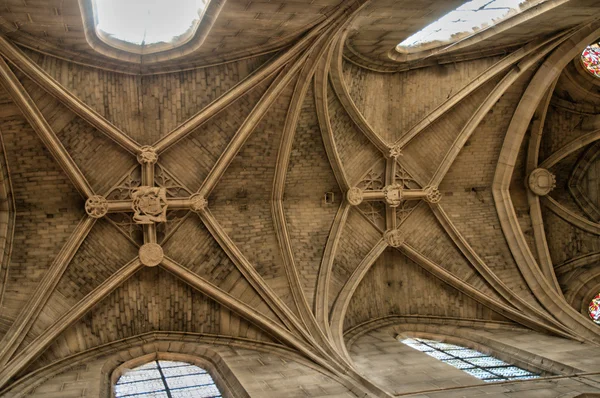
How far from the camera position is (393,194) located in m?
14.7

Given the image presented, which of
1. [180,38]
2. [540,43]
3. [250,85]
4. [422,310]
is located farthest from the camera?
[422,310]

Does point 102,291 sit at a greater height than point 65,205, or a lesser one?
lesser

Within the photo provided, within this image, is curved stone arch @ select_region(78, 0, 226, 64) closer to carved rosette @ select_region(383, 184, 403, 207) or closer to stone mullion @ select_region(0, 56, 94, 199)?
stone mullion @ select_region(0, 56, 94, 199)

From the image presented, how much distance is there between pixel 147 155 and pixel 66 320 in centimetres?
415

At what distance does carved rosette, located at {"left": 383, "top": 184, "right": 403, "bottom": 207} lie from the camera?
1462 centimetres

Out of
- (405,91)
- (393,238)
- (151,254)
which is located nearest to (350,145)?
(405,91)

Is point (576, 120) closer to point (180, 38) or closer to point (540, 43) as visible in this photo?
point (540, 43)

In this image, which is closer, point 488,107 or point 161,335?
point 161,335

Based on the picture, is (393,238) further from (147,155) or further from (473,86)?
(147,155)

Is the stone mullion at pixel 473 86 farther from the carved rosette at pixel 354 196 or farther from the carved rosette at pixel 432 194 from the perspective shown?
the carved rosette at pixel 354 196

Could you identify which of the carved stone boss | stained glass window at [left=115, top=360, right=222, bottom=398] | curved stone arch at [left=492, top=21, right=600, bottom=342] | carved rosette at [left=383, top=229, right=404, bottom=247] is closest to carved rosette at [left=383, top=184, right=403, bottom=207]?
carved rosette at [left=383, top=229, right=404, bottom=247]

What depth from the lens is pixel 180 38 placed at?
11.1 metres

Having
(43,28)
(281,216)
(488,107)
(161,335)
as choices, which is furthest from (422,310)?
A: (43,28)

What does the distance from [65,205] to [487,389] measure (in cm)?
1021
